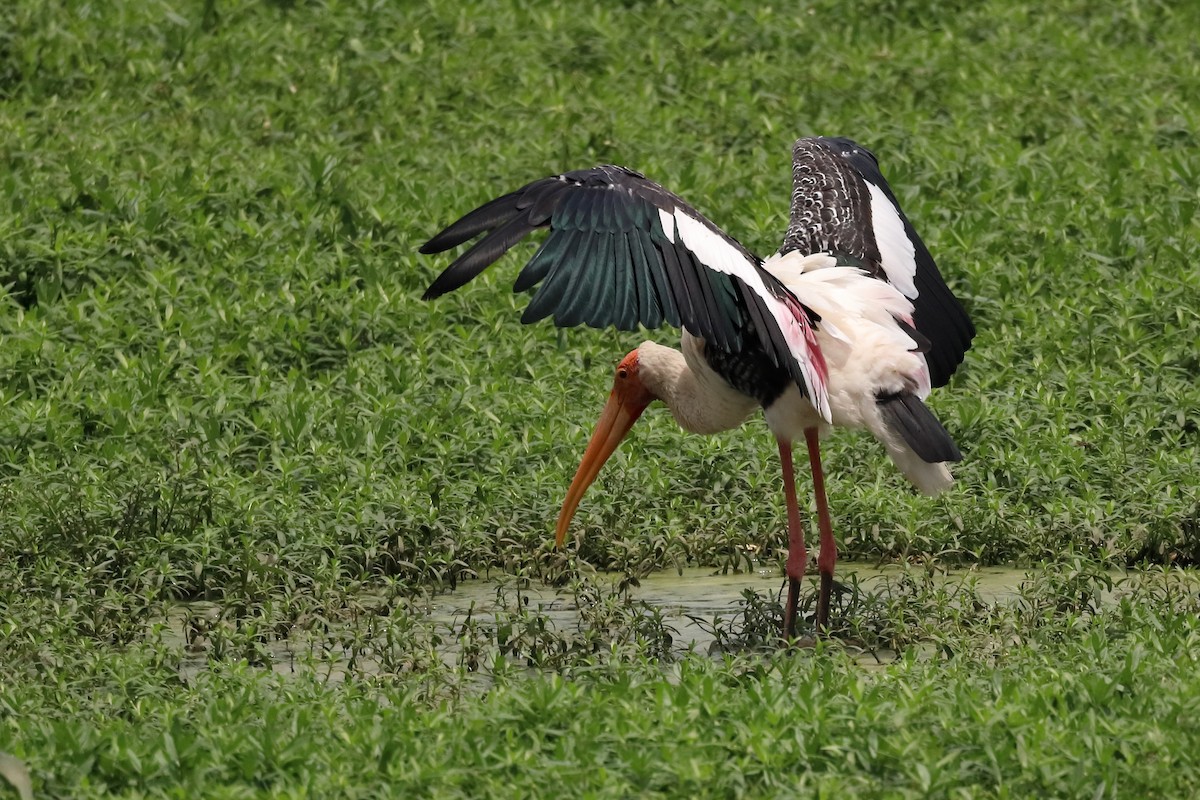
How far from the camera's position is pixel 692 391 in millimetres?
5430

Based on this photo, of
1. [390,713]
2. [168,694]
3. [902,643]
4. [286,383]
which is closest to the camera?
[390,713]

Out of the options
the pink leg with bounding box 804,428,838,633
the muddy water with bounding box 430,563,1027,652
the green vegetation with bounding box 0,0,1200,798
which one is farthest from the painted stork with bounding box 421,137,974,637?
the green vegetation with bounding box 0,0,1200,798

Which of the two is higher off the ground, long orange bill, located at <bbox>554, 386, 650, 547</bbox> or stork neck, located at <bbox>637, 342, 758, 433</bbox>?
stork neck, located at <bbox>637, 342, 758, 433</bbox>

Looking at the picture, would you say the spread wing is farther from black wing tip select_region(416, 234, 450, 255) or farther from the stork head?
the stork head

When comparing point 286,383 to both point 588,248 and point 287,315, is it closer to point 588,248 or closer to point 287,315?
point 287,315

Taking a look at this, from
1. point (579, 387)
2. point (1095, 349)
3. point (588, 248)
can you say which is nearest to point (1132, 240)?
point (1095, 349)

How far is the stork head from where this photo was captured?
5.65m

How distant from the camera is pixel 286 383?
672 centimetres

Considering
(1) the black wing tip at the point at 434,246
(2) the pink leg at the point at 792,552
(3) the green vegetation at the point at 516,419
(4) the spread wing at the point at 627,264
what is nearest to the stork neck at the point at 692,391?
(2) the pink leg at the point at 792,552

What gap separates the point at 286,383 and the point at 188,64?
10.6ft

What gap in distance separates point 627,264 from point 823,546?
1.12 metres

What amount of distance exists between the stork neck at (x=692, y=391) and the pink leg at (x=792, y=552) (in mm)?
217

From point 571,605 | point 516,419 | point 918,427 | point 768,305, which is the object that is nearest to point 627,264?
point 768,305

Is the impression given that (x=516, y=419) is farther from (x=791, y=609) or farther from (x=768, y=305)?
(x=768, y=305)
